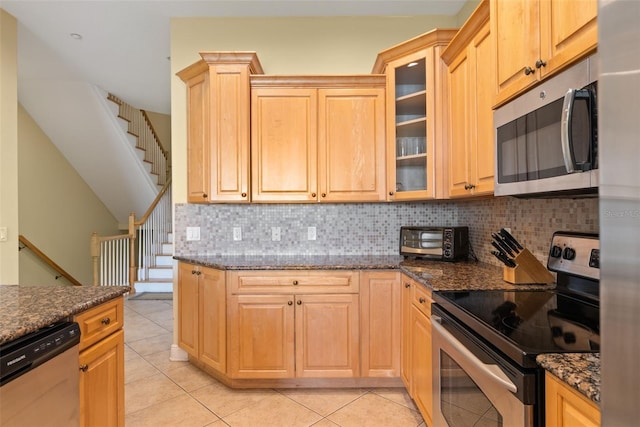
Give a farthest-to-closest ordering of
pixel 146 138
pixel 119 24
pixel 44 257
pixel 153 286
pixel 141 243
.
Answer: pixel 146 138 → pixel 141 243 → pixel 153 286 → pixel 44 257 → pixel 119 24

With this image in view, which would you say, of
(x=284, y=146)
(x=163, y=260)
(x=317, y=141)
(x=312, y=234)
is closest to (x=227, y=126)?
(x=284, y=146)

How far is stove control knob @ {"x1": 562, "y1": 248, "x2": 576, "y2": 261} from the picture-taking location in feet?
4.80

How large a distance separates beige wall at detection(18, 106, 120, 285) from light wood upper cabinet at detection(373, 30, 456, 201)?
17.0 ft

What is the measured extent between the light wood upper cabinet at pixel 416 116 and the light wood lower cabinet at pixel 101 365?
1964 mm

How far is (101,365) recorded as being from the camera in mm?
1436

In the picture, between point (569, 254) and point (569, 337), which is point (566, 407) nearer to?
point (569, 337)

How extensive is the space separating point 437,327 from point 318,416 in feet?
3.63

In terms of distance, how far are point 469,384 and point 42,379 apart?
1533 mm

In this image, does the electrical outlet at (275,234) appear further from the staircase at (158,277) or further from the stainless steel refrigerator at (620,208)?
the staircase at (158,277)

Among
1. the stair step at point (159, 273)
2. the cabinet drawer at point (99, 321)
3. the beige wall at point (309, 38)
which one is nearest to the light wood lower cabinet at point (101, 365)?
the cabinet drawer at point (99, 321)

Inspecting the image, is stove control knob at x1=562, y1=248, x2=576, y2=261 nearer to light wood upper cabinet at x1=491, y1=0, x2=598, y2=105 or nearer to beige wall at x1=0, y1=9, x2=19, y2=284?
light wood upper cabinet at x1=491, y1=0, x2=598, y2=105

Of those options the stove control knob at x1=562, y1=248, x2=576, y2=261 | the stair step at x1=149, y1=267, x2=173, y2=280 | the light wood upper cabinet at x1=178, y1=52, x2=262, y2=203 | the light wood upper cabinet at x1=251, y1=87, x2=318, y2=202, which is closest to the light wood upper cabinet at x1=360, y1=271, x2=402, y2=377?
the light wood upper cabinet at x1=251, y1=87, x2=318, y2=202

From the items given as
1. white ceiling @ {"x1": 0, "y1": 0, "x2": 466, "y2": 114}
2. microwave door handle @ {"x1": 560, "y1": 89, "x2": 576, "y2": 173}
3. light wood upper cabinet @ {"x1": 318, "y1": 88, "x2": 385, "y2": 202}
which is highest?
white ceiling @ {"x1": 0, "y1": 0, "x2": 466, "y2": 114}

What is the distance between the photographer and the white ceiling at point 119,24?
270 cm
